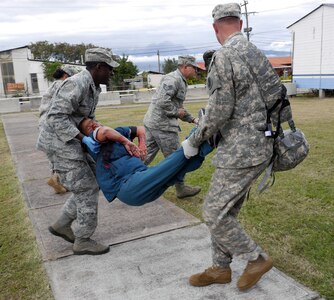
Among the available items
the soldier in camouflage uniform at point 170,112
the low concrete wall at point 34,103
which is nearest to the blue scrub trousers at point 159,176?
the soldier in camouflage uniform at point 170,112

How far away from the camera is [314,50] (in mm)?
25391

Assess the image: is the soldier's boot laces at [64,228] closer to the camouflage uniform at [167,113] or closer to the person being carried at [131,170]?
the person being carried at [131,170]

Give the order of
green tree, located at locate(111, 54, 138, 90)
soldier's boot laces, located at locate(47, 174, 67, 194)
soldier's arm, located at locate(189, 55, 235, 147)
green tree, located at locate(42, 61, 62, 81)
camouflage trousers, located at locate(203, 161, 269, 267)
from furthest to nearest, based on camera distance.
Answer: green tree, located at locate(111, 54, 138, 90) < green tree, located at locate(42, 61, 62, 81) < soldier's boot laces, located at locate(47, 174, 67, 194) < camouflage trousers, located at locate(203, 161, 269, 267) < soldier's arm, located at locate(189, 55, 235, 147)

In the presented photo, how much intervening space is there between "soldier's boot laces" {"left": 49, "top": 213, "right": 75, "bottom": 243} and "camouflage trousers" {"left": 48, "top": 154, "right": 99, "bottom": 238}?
143 millimetres

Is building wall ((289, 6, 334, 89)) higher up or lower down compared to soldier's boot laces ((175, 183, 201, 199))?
higher up

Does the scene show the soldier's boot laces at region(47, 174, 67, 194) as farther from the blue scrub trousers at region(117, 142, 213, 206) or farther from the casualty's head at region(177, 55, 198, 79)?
the blue scrub trousers at region(117, 142, 213, 206)

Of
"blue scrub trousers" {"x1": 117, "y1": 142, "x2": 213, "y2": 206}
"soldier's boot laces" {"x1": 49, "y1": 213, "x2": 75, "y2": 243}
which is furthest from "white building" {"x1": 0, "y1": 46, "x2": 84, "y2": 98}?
"blue scrub trousers" {"x1": 117, "y1": 142, "x2": 213, "y2": 206}

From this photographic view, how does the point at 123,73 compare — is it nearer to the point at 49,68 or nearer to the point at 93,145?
the point at 49,68

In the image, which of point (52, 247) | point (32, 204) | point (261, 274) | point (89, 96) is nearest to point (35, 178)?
point (32, 204)

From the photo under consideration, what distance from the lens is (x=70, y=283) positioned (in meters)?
3.35

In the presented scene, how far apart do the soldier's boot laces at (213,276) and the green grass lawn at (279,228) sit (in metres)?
0.58

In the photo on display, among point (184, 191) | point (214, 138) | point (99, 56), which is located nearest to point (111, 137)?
point (99, 56)

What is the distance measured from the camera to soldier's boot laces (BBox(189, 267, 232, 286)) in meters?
3.11

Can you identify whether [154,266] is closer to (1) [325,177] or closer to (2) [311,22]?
Result: (1) [325,177]
